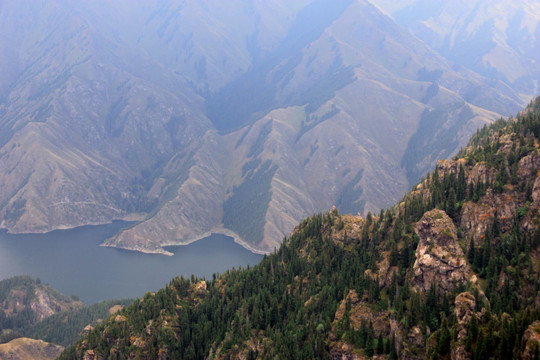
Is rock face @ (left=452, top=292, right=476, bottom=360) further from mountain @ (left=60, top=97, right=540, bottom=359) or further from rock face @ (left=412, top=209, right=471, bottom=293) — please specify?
rock face @ (left=412, top=209, right=471, bottom=293)

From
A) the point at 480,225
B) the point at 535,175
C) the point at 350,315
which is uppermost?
the point at 535,175

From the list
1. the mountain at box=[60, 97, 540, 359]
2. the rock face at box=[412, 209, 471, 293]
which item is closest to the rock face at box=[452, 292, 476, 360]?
the mountain at box=[60, 97, 540, 359]

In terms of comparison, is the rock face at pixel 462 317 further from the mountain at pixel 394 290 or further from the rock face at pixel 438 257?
the rock face at pixel 438 257

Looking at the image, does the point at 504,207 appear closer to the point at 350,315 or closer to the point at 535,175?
the point at 535,175

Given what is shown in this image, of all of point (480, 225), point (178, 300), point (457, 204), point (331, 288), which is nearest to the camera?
point (480, 225)

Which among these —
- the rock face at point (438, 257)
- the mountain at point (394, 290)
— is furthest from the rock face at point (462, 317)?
the rock face at point (438, 257)

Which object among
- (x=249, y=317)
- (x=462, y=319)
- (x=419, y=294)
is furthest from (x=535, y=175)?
(x=249, y=317)

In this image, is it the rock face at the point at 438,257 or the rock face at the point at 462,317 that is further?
the rock face at the point at 438,257
